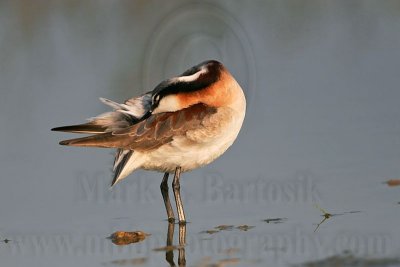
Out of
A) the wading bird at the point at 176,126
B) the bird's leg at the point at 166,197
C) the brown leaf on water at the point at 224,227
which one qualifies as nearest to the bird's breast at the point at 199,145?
the wading bird at the point at 176,126

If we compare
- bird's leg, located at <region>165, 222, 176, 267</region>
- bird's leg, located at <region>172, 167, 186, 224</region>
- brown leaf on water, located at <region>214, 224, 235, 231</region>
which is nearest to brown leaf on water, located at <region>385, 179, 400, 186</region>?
brown leaf on water, located at <region>214, 224, 235, 231</region>

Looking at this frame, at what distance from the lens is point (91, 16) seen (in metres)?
17.2

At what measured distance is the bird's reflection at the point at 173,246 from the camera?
30.6 feet

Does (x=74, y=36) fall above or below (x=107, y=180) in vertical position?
above

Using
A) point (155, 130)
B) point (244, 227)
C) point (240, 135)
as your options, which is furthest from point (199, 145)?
point (240, 135)

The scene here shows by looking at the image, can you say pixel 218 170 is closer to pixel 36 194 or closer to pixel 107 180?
pixel 107 180

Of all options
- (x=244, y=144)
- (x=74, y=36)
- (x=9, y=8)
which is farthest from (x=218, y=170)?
(x=9, y=8)

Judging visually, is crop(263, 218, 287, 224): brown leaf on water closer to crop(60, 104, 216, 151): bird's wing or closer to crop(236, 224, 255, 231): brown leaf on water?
crop(236, 224, 255, 231): brown leaf on water

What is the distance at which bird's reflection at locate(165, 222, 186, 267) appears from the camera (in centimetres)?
934

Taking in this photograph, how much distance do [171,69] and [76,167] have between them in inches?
112

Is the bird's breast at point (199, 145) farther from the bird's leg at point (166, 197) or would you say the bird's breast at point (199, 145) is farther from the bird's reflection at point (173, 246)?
the bird's reflection at point (173, 246)

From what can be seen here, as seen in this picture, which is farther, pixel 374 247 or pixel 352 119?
pixel 352 119

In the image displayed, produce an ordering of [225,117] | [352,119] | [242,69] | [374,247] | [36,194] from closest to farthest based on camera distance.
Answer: [374,247], [225,117], [36,194], [352,119], [242,69]

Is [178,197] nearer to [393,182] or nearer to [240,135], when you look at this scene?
→ [393,182]
